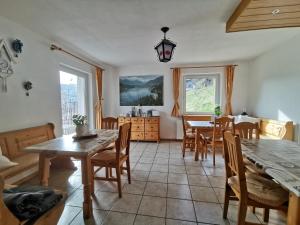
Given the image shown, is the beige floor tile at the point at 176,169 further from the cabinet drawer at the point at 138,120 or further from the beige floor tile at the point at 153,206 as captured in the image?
the cabinet drawer at the point at 138,120

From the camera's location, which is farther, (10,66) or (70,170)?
(70,170)

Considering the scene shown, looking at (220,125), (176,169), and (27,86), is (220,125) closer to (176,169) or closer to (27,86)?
(176,169)

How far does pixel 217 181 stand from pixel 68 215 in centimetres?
204

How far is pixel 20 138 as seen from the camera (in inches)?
92.7

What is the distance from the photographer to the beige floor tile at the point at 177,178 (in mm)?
2473

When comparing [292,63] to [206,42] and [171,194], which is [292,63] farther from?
[171,194]

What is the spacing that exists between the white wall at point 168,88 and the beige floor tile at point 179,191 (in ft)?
9.18

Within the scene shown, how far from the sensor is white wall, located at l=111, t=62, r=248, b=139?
4.70 meters

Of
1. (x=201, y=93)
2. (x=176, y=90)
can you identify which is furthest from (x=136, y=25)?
(x=201, y=93)

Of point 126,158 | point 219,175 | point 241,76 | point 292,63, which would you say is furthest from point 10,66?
point 241,76

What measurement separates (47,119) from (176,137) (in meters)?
3.46

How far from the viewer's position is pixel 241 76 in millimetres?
4684

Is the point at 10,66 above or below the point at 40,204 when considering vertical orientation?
above

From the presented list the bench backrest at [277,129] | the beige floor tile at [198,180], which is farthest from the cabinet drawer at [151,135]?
the bench backrest at [277,129]
